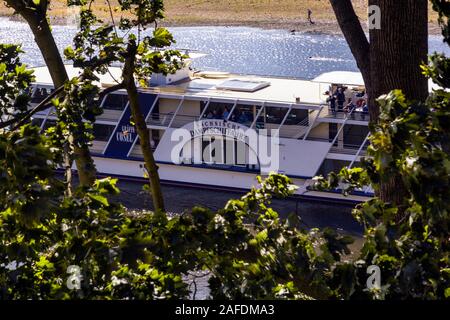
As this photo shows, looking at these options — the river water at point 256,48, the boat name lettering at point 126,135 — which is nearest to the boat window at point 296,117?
the boat name lettering at point 126,135

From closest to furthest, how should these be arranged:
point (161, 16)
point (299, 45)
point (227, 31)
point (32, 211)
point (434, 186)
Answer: point (434, 186), point (32, 211), point (161, 16), point (299, 45), point (227, 31)

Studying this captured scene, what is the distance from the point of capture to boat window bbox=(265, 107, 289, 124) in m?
19.7

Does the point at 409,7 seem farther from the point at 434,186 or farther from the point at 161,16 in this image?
the point at 161,16

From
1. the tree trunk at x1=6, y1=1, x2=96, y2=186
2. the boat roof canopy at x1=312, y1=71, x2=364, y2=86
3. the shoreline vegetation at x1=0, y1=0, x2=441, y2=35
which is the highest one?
the shoreline vegetation at x1=0, y1=0, x2=441, y2=35

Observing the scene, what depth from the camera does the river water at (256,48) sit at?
2834 cm

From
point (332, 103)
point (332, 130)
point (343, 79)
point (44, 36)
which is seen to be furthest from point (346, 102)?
point (44, 36)

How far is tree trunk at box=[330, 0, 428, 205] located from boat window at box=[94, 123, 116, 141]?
17.3m

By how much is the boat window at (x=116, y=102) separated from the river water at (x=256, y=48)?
6.63 metres

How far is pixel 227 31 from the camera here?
123 ft

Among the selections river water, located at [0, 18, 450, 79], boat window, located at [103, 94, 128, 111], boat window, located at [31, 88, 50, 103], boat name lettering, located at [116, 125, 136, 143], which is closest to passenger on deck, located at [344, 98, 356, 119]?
boat name lettering, located at [116, 125, 136, 143]

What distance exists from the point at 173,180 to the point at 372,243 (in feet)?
56.7

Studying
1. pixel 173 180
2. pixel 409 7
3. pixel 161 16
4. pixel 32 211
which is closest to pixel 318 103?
pixel 173 180

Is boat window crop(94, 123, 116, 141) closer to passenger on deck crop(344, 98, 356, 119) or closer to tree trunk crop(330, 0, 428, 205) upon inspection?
passenger on deck crop(344, 98, 356, 119)

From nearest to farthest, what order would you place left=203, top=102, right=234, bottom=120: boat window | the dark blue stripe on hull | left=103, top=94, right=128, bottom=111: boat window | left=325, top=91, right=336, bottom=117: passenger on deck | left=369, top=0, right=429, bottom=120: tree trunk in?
left=369, top=0, right=429, bottom=120: tree trunk
left=325, top=91, right=336, bottom=117: passenger on deck
left=203, top=102, right=234, bottom=120: boat window
the dark blue stripe on hull
left=103, top=94, right=128, bottom=111: boat window
